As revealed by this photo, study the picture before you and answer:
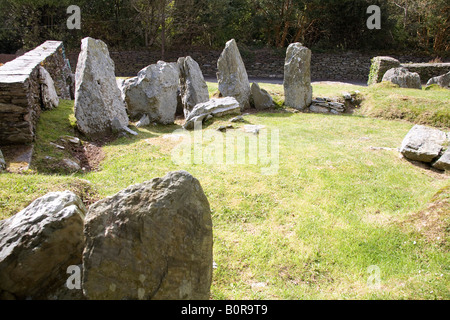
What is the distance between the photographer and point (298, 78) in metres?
13.3

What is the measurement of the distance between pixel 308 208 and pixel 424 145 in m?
4.09

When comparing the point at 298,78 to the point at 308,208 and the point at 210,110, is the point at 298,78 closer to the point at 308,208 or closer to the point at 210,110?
the point at 210,110

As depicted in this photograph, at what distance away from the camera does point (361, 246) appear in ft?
15.9

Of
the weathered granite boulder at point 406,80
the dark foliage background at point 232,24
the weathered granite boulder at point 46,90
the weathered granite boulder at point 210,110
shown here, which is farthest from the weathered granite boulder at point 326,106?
the dark foliage background at point 232,24

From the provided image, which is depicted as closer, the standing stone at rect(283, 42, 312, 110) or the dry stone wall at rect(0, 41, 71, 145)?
the dry stone wall at rect(0, 41, 71, 145)

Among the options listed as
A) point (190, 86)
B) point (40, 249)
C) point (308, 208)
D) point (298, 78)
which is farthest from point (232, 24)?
point (40, 249)

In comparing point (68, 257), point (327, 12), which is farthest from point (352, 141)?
point (327, 12)

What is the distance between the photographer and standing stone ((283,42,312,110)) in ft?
43.4

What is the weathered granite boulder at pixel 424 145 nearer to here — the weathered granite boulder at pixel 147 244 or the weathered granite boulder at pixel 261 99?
the weathered granite boulder at pixel 261 99

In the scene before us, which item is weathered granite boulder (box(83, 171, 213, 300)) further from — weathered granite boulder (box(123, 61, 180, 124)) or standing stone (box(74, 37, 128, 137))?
weathered granite boulder (box(123, 61, 180, 124))

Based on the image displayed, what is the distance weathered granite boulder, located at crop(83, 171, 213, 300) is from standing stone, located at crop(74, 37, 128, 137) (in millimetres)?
6898

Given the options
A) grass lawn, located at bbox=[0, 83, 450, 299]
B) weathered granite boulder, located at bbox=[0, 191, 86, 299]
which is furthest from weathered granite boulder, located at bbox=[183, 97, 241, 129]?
weathered granite boulder, located at bbox=[0, 191, 86, 299]
